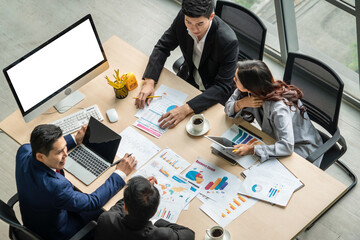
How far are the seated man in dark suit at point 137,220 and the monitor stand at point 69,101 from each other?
3.40 ft

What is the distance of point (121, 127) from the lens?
10.7ft

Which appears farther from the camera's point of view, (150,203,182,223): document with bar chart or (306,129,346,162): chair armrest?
(306,129,346,162): chair armrest

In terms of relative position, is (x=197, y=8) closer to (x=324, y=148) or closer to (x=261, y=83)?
(x=261, y=83)

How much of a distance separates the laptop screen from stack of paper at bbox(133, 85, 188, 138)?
8.9 inches

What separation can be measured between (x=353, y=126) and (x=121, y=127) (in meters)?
2.20

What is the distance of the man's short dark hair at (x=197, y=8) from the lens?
313 cm

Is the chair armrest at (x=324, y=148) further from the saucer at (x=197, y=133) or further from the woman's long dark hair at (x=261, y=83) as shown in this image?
the saucer at (x=197, y=133)

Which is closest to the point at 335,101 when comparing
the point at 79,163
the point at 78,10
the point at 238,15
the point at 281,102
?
the point at 281,102

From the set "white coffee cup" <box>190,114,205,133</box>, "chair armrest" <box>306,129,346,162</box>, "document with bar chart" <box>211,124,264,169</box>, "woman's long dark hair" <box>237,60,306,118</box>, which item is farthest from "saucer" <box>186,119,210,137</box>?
"chair armrest" <box>306,129,346,162</box>

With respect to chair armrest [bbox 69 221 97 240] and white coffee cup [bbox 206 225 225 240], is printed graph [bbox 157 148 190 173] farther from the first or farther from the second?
chair armrest [bbox 69 221 97 240]

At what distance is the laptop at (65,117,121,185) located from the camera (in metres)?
3.05

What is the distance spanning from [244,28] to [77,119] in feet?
4.67

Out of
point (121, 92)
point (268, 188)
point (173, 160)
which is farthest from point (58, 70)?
point (268, 188)

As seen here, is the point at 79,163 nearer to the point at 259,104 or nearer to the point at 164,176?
the point at 164,176
